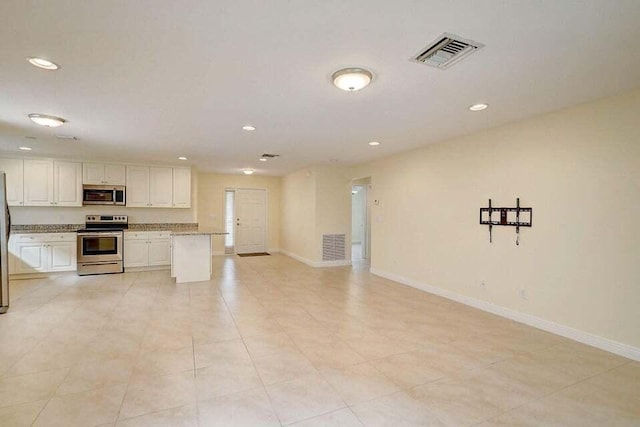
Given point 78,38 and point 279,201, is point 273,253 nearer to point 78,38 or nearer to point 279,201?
point 279,201

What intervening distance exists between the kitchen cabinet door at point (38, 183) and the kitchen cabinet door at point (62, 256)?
90 centimetres

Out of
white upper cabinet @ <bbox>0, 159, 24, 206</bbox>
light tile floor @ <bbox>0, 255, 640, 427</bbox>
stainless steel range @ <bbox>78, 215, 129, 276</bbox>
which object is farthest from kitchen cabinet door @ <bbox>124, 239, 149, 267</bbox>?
white upper cabinet @ <bbox>0, 159, 24, 206</bbox>

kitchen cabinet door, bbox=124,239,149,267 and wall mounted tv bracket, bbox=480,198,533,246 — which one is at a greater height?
wall mounted tv bracket, bbox=480,198,533,246

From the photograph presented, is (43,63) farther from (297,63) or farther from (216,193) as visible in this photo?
(216,193)

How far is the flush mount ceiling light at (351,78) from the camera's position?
238 centimetres

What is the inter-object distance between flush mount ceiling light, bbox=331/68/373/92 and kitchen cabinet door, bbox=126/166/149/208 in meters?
5.89

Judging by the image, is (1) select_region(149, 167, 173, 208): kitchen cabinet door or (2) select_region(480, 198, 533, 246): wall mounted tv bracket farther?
(1) select_region(149, 167, 173, 208): kitchen cabinet door

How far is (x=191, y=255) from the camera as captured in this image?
5.50 meters

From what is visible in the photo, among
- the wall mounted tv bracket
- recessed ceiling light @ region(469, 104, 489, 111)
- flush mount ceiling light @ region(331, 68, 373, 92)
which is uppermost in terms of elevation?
recessed ceiling light @ region(469, 104, 489, 111)

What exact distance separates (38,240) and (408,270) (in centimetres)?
712

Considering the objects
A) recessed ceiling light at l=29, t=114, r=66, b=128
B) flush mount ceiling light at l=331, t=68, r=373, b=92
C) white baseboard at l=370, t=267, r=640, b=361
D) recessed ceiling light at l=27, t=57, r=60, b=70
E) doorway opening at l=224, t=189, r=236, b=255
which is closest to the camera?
recessed ceiling light at l=27, t=57, r=60, b=70

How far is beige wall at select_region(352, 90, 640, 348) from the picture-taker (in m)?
2.85

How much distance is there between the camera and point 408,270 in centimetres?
548

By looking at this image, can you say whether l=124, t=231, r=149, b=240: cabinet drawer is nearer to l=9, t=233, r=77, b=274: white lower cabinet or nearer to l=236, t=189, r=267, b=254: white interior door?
l=9, t=233, r=77, b=274: white lower cabinet
